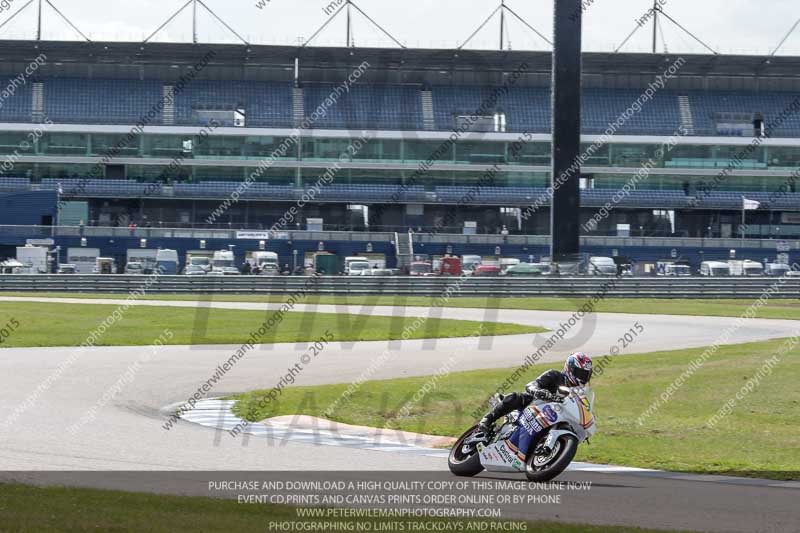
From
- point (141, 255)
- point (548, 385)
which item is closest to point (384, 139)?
point (141, 255)

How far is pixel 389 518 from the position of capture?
27.8 ft

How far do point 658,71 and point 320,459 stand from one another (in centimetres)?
7330

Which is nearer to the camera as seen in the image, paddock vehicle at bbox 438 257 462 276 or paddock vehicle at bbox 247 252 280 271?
paddock vehicle at bbox 247 252 280 271

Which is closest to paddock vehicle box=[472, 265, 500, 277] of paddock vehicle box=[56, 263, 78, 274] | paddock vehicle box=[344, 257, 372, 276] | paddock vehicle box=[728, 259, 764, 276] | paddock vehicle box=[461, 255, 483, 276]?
paddock vehicle box=[461, 255, 483, 276]

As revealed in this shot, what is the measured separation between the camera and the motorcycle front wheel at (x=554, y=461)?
32.9 ft

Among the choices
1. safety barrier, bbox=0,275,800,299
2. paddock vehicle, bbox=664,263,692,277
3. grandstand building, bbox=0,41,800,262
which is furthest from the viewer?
grandstand building, bbox=0,41,800,262

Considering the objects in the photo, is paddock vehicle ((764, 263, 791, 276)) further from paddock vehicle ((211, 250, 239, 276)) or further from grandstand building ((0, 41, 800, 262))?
paddock vehicle ((211, 250, 239, 276))

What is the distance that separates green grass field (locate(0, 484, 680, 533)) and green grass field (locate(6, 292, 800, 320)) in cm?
2912

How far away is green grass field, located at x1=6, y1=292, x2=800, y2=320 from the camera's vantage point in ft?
128

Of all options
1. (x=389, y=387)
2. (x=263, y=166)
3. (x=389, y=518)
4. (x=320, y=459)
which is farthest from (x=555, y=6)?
(x=263, y=166)

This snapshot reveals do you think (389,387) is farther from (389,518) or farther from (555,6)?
(555,6)

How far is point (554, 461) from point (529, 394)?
0.75 meters

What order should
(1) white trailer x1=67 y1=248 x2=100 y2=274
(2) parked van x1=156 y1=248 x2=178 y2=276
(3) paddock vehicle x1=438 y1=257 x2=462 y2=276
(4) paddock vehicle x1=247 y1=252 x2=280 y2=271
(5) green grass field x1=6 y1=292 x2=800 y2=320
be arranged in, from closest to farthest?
(5) green grass field x1=6 y1=292 x2=800 y2=320, (2) parked van x1=156 y1=248 x2=178 y2=276, (4) paddock vehicle x1=247 y1=252 x2=280 y2=271, (3) paddock vehicle x1=438 y1=257 x2=462 y2=276, (1) white trailer x1=67 y1=248 x2=100 y2=274

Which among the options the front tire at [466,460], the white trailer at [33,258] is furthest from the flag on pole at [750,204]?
the front tire at [466,460]
